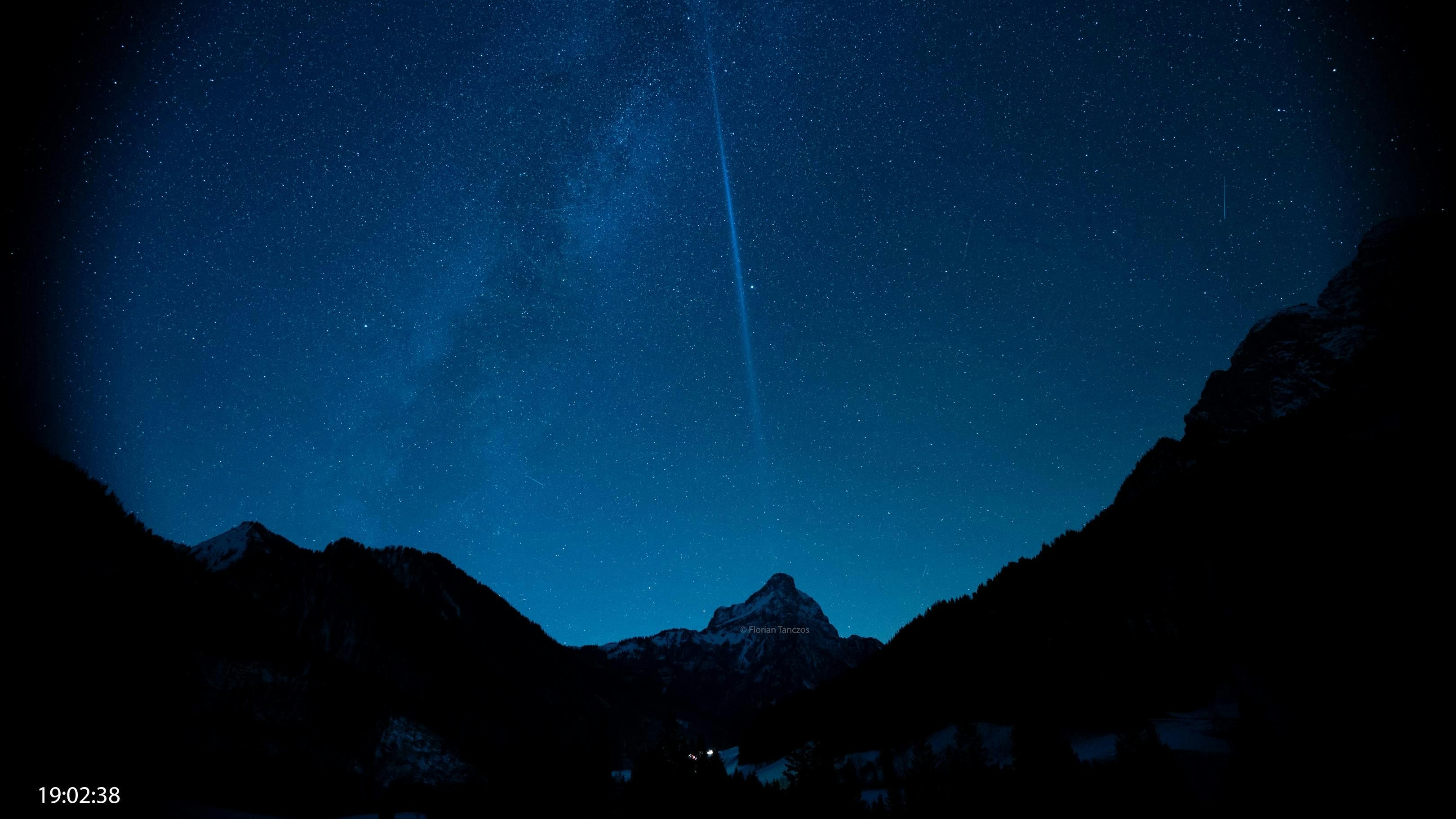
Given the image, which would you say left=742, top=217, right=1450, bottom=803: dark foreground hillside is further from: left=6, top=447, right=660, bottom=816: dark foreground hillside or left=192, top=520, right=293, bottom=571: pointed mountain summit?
left=192, top=520, right=293, bottom=571: pointed mountain summit

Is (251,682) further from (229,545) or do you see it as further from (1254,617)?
(1254,617)

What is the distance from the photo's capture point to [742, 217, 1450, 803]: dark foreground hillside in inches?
→ 1933

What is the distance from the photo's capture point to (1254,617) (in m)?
61.7

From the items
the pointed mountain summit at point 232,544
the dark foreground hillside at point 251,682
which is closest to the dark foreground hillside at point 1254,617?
the dark foreground hillside at point 251,682

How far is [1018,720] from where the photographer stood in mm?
57938

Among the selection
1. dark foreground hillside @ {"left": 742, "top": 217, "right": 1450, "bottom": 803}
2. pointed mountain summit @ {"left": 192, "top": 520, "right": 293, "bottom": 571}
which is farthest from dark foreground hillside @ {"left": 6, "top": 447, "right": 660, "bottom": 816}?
dark foreground hillside @ {"left": 742, "top": 217, "right": 1450, "bottom": 803}

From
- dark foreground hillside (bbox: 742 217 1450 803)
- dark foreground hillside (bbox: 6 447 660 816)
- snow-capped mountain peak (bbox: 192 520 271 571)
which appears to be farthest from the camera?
snow-capped mountain peak (bbox: 192 520 271 571)

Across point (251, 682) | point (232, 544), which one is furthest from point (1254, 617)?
point (232, 544)

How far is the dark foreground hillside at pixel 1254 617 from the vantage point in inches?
1933

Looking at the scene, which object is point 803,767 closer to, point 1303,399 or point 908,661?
point 908,661

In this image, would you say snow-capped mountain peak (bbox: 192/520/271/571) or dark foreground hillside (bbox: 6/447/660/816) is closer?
dark foreground hillside (bbox: 6/447/660/816)

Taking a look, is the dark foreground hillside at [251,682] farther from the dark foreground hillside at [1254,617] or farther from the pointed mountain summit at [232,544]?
the dark foreground hillside at [1254,617]

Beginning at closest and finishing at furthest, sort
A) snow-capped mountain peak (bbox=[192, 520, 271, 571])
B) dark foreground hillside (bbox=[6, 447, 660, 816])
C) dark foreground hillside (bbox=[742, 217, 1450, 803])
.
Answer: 1. dark foreground hillside (bbox=[6, 447, 660, 816])
2. dark foreground hillside (bbox=[742, 217, 1450, 803])
3. snow-capped mountain peak (bbox=[192, 520, 271, 571])

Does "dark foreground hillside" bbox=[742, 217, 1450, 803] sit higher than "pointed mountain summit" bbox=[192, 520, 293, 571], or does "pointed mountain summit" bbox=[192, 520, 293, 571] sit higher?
"pointed mountain summit" bbox=[192, 520, 293, 571]
